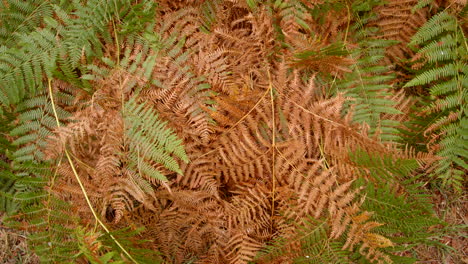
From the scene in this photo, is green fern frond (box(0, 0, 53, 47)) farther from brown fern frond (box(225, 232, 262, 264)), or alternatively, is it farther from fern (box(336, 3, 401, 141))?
fern (box(336, 3, 401, 141))

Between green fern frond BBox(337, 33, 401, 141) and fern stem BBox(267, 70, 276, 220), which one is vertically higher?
green fern frond BBox(337, 33, 401, 141)

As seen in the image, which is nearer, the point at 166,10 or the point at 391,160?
the point at 391,160

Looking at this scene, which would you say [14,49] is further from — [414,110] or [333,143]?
[414,110]

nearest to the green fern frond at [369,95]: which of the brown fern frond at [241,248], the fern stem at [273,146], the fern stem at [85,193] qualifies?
the fern stem at [273,146]

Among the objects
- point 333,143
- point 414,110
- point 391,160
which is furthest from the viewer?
point 414,110

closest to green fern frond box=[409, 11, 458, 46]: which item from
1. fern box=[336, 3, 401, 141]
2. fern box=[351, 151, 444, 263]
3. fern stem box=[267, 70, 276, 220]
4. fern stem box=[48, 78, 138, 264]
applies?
fern box=[336, 3, 401, 141]

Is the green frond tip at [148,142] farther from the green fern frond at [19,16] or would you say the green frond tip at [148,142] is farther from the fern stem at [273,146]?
the green fern frond at [19,16]

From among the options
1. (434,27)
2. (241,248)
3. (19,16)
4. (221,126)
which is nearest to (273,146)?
(221,126)

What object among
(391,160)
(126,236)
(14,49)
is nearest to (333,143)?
(391,160)

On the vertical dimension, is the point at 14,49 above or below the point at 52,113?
above
